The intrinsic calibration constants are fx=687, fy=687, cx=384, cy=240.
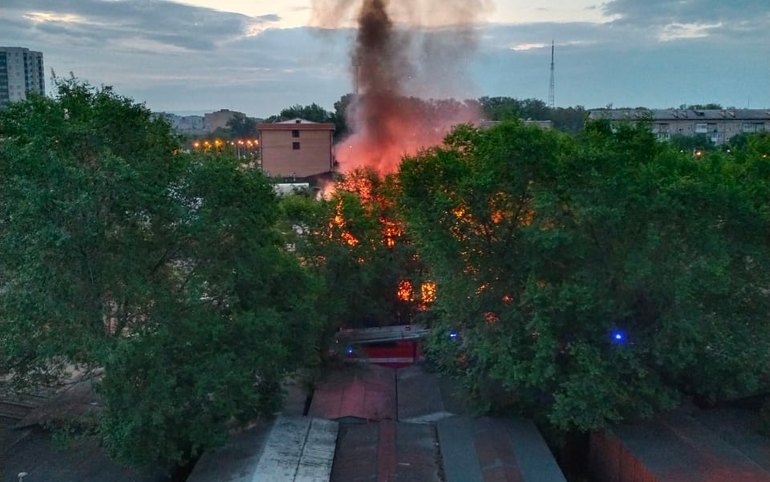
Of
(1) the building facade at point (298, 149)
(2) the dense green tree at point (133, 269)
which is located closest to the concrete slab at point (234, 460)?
(2) the dense green tree at point (133, 269)

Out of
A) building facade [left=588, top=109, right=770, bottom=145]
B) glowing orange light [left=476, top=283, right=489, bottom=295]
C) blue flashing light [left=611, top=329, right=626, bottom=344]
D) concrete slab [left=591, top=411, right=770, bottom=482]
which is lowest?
concrete slab [left=591, top=411, right=770, bottom=482]

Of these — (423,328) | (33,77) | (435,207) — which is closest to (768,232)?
(435,207)

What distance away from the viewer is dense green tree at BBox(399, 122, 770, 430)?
41.9 ft

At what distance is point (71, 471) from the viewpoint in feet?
46.7

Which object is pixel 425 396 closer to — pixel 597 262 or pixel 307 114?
pixel 597 262

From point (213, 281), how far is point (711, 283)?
9.29m

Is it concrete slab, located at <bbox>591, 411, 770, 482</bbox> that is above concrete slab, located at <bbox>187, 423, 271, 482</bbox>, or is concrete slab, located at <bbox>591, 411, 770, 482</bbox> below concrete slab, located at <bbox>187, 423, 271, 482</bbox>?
above

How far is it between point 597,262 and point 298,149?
40222 mm

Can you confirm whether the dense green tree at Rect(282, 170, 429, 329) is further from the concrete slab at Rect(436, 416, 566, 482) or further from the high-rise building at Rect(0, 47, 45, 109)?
the high-rise building at Rect(0, 47, 45, 109)

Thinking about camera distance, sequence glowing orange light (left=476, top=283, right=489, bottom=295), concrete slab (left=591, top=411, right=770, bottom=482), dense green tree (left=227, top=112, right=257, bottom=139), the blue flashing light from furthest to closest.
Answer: dense green tree (left=227, top=112, right=257, bottom=139), glowing orange light (left=476, top=283, right=489, bottom=295), the blue flashing light, concrete slab (left=591, top=411, right=770, bottom=482)

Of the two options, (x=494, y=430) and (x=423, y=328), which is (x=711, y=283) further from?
(x=423, y=328)

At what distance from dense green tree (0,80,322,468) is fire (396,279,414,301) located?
8.45m

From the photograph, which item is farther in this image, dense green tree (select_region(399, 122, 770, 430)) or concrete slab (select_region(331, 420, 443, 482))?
concrete slab (select_region(331, 420, 443, 482))

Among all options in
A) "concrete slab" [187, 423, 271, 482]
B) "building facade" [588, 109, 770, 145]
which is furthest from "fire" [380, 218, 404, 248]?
"building facade" [588, 109, 770, 145]
